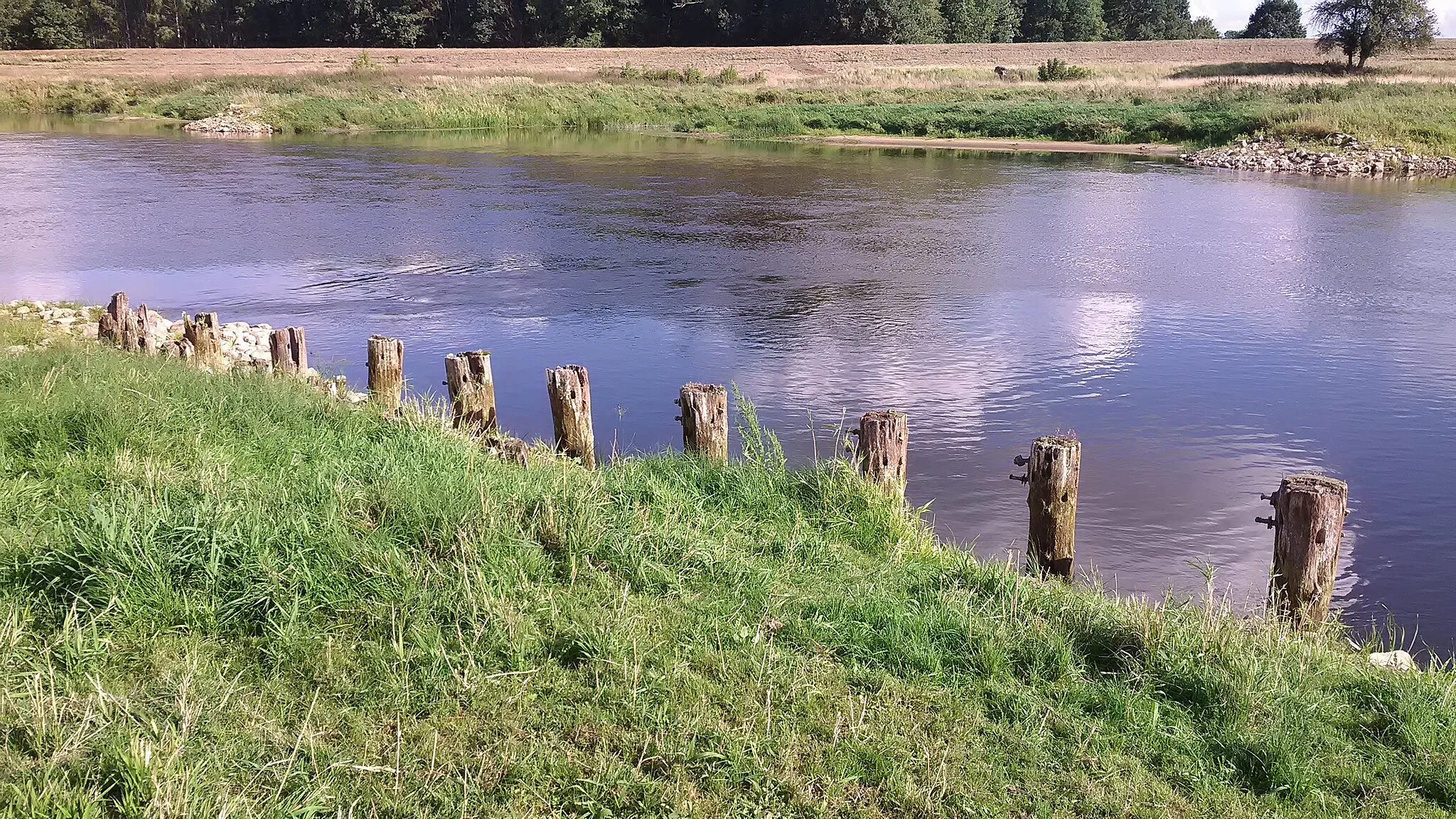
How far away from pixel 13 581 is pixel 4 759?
140 cm

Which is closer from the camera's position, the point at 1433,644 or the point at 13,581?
the point at 13,581

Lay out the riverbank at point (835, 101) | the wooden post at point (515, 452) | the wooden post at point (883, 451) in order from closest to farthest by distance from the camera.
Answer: the wooden post at point (883, 451), the wooden post at point (515, 452), the riverbank at point (835, 101)

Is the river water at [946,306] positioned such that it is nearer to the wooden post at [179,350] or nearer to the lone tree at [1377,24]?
the wooden post at [179,350]

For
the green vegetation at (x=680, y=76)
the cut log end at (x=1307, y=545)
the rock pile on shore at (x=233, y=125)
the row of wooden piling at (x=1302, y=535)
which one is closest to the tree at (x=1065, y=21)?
the green vegetation at (x=680, y=76)

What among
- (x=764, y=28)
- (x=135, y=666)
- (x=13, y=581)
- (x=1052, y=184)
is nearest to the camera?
(x=135, y=666)

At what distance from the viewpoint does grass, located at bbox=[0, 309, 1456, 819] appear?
409 cm

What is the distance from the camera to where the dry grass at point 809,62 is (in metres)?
60.9

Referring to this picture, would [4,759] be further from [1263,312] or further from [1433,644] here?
[1263,312]

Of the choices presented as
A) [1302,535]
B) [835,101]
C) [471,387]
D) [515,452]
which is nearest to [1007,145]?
[835,101]

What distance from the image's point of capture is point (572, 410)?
861 cm

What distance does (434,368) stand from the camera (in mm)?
12891

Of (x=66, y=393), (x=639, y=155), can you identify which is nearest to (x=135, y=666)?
(x=66, y=393)

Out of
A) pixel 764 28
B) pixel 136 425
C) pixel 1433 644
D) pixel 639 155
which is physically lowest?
pixel 1433 644

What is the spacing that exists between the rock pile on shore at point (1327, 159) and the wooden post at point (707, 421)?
32.9 meters
